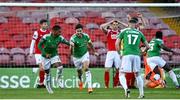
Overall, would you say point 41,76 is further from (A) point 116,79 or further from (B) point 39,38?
(A) point 116,79

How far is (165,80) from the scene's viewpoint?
2309 centimetres

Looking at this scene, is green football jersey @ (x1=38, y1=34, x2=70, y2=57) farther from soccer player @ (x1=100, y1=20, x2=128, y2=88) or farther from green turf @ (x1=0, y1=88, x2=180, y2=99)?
soccer player @ (x1=100, y1=20, x2=128, y2=88)

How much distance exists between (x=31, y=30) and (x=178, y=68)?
17.2ft

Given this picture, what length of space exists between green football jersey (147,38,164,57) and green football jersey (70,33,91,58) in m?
2.35

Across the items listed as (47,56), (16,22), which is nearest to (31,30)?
(16,22)

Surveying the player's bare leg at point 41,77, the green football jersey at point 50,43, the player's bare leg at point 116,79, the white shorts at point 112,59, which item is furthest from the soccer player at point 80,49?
the player's bare leg at point 116,79

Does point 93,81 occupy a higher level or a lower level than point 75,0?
lower

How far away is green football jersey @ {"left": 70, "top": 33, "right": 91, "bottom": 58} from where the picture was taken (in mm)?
20312

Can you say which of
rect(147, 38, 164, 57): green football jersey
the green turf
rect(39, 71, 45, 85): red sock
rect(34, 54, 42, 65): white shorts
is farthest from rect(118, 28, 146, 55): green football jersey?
rect(39, 71, 45, 85): red sock

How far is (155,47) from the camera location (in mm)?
21828

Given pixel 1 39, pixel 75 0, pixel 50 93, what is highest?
pixel 75 0

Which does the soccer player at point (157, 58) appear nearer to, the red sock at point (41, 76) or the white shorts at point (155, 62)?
the white shorts at point (155, 62)

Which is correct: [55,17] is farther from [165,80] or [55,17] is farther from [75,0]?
[165,80]

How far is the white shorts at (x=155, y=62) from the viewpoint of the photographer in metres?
21.9
